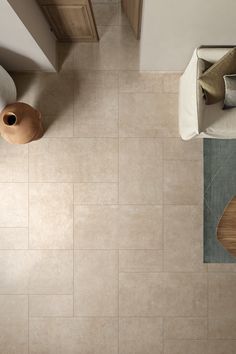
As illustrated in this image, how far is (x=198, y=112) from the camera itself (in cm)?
232

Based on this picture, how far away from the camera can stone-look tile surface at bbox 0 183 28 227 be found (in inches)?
115

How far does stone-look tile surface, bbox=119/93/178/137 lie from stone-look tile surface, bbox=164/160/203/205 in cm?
30

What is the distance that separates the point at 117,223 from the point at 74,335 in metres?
1.00

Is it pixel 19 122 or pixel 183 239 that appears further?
pixel 183 239

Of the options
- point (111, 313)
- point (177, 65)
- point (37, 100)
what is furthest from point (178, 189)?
point (37, 100)

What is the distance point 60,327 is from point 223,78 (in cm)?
231

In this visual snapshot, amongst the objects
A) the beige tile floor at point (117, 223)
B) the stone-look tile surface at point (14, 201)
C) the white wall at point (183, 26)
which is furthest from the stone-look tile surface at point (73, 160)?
the white wall at point (183, 26)

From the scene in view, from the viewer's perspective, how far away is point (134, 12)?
2607 mm

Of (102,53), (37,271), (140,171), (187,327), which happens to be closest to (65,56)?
(102,53)

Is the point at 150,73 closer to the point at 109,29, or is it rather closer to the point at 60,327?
the point at 109,29

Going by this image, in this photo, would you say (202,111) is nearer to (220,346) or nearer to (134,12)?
(134,12)

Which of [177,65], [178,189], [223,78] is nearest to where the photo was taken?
[223,78]

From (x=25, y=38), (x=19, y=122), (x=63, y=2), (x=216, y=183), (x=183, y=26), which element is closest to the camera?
(x=183, y=26)

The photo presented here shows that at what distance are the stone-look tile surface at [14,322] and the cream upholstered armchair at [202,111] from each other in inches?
76.3
